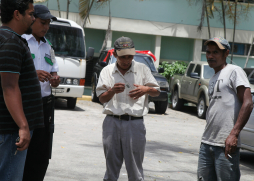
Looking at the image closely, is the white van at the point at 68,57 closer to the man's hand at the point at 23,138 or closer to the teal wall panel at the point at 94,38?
the teal wall panel at the point at 94,38

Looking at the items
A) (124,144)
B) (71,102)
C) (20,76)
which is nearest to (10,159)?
(20,76)

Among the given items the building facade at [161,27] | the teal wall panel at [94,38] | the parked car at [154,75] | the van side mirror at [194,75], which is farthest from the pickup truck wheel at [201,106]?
the teal wall panel at [94,38]

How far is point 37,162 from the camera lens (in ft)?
13.4

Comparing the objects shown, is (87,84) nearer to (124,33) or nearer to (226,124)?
(124,33)

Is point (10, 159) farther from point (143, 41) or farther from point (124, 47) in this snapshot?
point (143, 41)

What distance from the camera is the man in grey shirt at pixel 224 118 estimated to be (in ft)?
Result: 11.5

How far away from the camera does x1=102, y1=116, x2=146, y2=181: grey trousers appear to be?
3.99 meters

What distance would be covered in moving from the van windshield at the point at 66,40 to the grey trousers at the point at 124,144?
7.98 m

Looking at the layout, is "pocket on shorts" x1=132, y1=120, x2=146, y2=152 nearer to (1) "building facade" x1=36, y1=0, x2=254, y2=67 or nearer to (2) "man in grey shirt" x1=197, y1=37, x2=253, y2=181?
(2) "man in grey shirt" x1=197, y1=37, x2=253, y2=181

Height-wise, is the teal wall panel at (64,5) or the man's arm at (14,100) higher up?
the teal wall panel at (64,5)

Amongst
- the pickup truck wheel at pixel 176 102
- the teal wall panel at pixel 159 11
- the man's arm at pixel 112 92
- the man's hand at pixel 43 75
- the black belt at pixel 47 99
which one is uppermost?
the teal wall panel at pixel 159 11

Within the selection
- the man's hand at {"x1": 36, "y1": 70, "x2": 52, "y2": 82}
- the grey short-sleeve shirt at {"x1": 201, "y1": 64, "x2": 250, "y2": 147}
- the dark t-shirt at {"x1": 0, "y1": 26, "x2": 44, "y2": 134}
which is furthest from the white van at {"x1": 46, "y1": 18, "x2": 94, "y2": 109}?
the dark t-shirt at {"x1": 0, "y1": 26, "x2": 44, "y2": 134}

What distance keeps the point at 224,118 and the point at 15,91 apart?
1.97 metres

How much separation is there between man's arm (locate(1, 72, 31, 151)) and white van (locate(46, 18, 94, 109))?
29.2 feet
